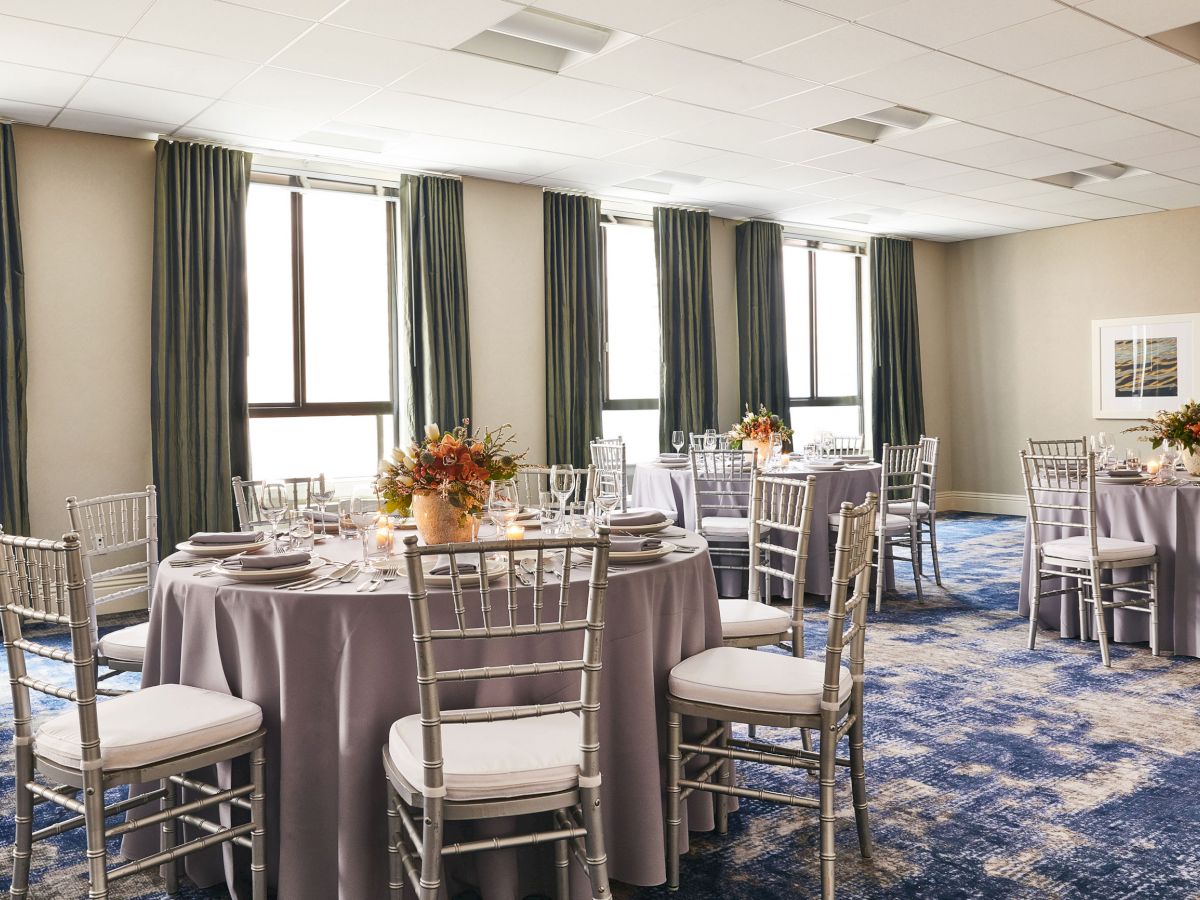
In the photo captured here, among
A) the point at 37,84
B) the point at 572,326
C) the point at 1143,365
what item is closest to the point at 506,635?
the point at 37,84

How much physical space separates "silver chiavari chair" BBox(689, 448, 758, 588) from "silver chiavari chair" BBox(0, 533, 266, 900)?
12.9 feet

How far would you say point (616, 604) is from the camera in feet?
9.20

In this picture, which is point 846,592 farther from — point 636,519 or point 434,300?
point 434,300

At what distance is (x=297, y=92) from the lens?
18.5 ft

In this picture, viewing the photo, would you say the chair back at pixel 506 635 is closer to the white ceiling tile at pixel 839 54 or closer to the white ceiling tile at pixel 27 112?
the white ceiling tile at pixel 839 54

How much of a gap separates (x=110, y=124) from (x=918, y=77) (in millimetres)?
4883

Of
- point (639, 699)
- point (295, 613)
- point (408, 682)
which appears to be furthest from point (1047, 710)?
point (295, 613)

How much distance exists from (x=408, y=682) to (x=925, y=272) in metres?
10.6

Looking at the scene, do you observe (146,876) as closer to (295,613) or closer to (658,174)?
(295,613)

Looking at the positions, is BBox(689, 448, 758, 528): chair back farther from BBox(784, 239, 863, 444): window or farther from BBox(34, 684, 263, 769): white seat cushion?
BBox(784, 239, 863, 444): window

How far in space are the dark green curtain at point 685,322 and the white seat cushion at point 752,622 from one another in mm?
5628

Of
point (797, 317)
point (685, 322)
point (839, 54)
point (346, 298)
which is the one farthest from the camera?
point (797, 317)

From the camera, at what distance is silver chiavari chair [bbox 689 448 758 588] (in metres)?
6.33

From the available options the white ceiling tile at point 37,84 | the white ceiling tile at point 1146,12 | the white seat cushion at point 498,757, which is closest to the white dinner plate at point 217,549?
the white seat cushion at point 498,757
